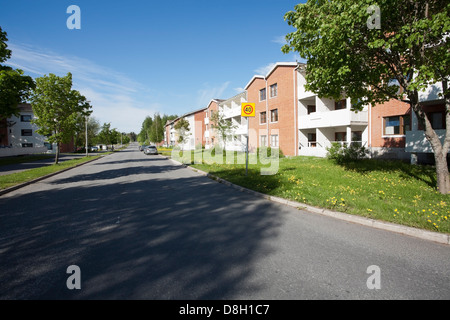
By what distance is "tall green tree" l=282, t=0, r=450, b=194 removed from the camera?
684 centimetres

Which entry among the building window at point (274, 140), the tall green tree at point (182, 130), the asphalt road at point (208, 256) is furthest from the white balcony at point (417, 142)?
the tall green tree at point (182, 130)

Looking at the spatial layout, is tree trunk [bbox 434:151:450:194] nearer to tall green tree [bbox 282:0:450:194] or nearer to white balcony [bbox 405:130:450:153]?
tall green tree [bbox 282:0:450:194]

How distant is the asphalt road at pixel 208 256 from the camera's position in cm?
304

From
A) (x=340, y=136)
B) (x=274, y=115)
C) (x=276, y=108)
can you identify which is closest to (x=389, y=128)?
(x=340, y=136)

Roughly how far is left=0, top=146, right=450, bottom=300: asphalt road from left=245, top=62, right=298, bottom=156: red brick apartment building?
1986cm

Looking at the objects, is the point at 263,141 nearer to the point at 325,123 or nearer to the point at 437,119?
the point at 325,123

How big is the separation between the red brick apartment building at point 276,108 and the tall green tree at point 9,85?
20.7m

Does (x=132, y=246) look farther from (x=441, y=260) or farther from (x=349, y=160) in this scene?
(x=349, y=160)

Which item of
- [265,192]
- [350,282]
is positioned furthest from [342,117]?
[350,282]

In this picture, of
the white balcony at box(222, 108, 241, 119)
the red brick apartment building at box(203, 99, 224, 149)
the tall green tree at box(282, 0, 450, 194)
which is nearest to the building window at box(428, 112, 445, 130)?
the tall green tree at box(282, 0, 450, 194)

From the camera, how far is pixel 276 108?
27656 millimetres

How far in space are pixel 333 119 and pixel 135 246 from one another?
64.7 feet

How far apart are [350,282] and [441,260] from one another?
1.81m

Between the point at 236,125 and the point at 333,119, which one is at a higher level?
the point at 236,125
